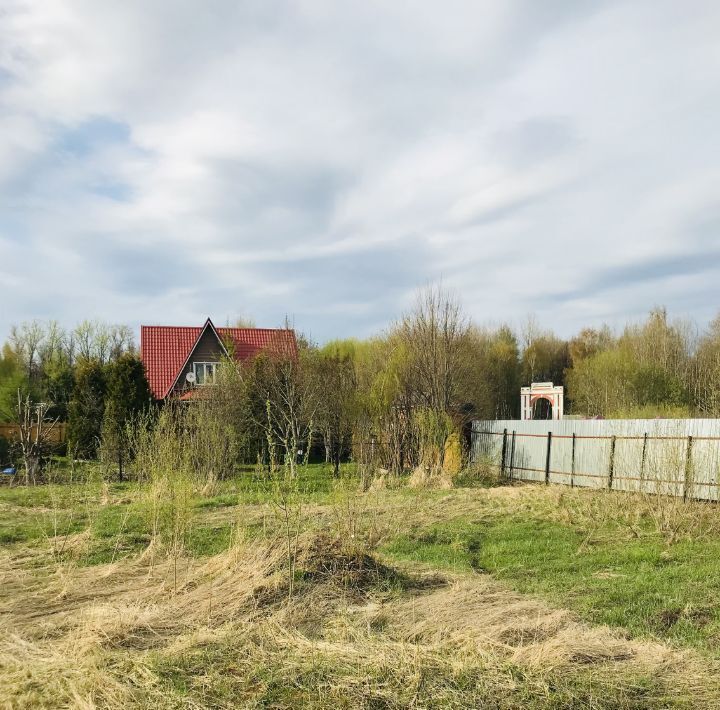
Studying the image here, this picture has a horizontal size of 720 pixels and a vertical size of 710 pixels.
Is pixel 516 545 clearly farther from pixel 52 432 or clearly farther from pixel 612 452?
pixel 52 432

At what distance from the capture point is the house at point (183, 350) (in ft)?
88.7

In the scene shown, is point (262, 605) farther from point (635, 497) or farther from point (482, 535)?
point (635, 497)

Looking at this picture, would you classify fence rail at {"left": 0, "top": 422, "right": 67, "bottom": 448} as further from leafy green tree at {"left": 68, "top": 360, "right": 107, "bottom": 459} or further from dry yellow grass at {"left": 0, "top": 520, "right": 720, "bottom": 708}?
dry yellow grass at {"left": 0, "top": 520, "right": 720, "bottom": 708}

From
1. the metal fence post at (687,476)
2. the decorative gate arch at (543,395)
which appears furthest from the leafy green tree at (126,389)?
the decorative gate arch at (543,395)

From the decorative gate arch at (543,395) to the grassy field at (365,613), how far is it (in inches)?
915

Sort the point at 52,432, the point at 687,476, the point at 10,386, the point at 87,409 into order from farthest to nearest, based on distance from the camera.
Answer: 1. the point at 10,386
2. the point at 52,432
3. the point at 87,409
4. the point at 687,476

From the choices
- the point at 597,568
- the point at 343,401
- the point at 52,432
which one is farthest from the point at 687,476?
the point at 52,432

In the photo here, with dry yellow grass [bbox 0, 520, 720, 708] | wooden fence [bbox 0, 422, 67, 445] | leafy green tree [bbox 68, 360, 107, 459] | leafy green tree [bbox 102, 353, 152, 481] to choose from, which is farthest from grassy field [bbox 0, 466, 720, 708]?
wooden fence [bbox 0, 422, 67, 445]

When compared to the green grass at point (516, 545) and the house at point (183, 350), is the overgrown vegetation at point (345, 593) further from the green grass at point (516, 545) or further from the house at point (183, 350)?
the house at point (183, 350)

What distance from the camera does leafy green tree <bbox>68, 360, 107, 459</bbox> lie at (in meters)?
19.0

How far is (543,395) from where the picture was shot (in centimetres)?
3312

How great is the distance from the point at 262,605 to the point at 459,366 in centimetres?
1725

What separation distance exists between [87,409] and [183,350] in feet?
31.3

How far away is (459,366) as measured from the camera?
2183 cm
